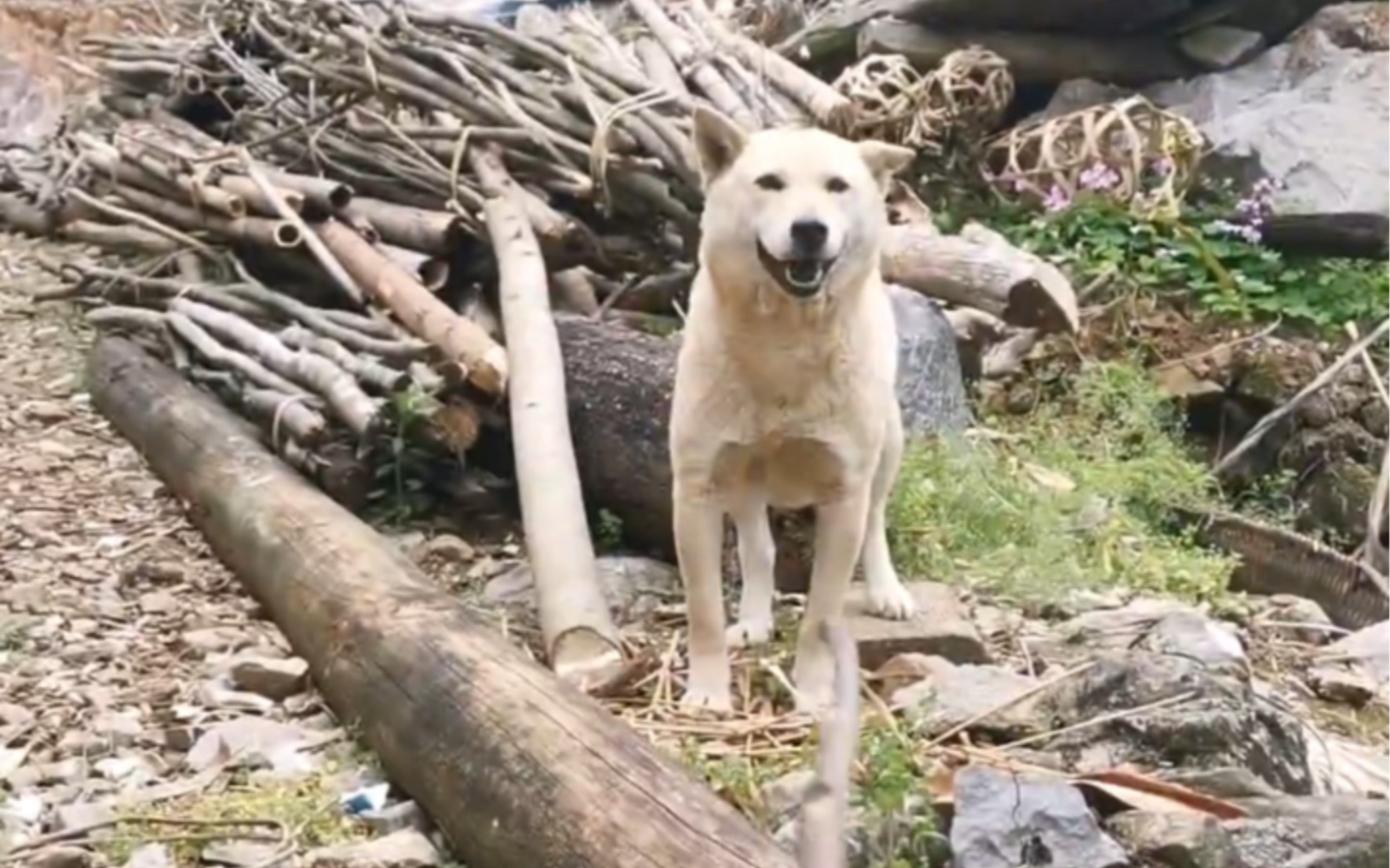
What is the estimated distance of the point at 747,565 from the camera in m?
3.91

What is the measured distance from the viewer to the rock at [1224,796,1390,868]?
263 centimetres

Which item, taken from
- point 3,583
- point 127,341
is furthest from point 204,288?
point 3,583

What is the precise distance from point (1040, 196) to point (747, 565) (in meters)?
3.77

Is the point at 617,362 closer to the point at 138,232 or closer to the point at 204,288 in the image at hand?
the point at 204,288

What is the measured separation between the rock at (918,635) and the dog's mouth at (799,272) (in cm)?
81

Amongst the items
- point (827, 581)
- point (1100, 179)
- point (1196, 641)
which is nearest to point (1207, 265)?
point (1100, 179)

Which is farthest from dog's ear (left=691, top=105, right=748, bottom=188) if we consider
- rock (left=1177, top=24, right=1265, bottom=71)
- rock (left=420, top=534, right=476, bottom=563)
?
rock (left=1177, top=24, right=1265, bottom=71)

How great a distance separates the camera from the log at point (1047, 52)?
316 inches

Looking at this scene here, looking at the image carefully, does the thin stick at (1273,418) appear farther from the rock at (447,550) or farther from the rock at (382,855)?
the rock at (382,855)

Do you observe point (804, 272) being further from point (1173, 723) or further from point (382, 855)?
point (382, 855)

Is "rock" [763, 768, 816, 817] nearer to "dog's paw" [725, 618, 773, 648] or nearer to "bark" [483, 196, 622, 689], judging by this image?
"bark" [483, 196, 622, 689]

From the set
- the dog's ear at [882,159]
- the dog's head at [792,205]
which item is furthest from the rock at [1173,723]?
the dog's ear at [882,159]

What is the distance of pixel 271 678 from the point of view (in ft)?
12.3

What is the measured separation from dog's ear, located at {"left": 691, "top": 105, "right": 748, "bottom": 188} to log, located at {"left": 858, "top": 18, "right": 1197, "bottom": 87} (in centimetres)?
488
